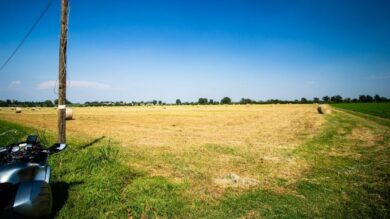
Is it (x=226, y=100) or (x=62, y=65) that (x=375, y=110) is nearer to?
(x=62, y=65)

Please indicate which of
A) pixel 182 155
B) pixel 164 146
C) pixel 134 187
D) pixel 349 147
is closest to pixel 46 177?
pixel 134 187

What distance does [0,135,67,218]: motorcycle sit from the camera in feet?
9.99

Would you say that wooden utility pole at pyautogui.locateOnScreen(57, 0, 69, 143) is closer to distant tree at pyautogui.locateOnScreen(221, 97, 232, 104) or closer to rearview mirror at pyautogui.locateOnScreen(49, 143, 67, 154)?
rearview mirror at pyautogui.locateOnScreen(49, 143, 67, 154)

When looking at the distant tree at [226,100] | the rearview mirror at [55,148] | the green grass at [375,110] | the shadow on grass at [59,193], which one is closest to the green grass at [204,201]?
the shadow on grass at [59,193]

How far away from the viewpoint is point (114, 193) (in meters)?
6.08

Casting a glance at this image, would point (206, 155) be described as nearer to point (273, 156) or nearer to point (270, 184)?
point (273, 156)

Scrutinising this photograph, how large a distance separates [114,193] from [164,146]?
6.90 meters

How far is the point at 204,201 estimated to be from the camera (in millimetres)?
5934

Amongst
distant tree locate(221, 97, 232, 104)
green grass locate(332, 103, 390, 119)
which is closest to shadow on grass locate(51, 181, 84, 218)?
green grass locate(332, 103, 390, 119)

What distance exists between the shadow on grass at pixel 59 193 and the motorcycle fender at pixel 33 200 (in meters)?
1.92

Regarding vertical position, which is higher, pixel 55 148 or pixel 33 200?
pixel 55 148

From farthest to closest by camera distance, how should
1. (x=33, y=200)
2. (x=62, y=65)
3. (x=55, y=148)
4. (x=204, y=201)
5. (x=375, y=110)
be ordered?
(x=375, y=110), (x=62, y=65), (x=204, y=201), (x=55, y=148), (x=33, y=200)

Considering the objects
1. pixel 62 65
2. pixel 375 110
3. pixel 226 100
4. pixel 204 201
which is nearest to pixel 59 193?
pixel 204 201

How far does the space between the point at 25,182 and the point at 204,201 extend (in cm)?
389
